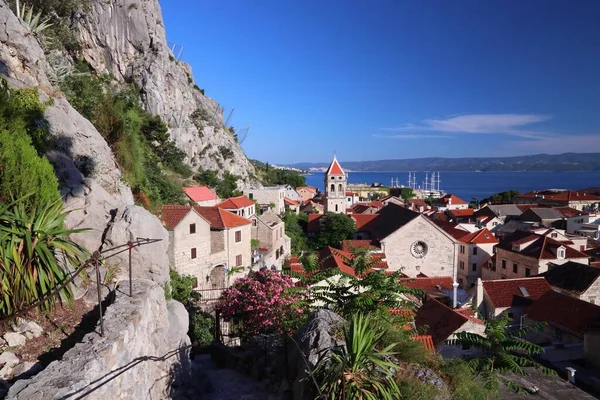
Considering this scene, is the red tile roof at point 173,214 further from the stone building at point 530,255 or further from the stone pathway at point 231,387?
the stone building at point 530,255

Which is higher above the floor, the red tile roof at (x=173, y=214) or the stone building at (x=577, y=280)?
the red tile roof at (x=173, y=214)

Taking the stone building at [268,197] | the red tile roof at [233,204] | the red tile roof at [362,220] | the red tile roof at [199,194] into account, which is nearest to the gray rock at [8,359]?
the red tile roof at [233,204]

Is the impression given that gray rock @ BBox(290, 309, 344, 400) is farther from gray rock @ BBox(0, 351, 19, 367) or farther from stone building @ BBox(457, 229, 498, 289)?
stone building @ BBox(457, 229, 498, 289)

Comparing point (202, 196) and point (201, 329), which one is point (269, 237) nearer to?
point (202, 196)

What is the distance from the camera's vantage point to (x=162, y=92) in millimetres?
61969

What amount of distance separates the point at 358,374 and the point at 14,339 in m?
5.92

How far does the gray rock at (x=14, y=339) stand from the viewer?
6566mm

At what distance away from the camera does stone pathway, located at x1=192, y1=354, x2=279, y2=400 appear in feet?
29.0

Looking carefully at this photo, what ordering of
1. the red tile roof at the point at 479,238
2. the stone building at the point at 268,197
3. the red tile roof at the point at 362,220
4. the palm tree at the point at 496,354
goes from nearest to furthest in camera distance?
1. the palm tree at the point at 496,354
2. the red tile roof at the point at 479,238
3. the red tile roof at the point at 362,220
4. the stone building at the point at 268,197

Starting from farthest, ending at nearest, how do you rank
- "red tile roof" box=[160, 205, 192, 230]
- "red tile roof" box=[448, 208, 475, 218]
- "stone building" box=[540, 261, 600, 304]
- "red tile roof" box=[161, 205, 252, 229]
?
"red tile roof" box=[448, 208, 475, 218], "stone building" box=[540, 261, 600, 304], "red tile roof" box=[161, 205, 252, 229], "red tile roof" box=[160, 205, 192, 230]

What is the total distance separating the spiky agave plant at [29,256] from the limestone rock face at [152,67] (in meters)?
51.2

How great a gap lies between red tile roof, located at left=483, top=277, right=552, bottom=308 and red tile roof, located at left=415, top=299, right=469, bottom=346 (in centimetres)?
836

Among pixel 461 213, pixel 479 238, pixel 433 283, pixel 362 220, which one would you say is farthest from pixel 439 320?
pixel 461 213

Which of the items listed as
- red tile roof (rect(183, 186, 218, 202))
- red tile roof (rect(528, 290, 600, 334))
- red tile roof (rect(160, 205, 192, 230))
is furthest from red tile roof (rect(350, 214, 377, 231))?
red tile roof (rect(160, 205, 192, 230))
